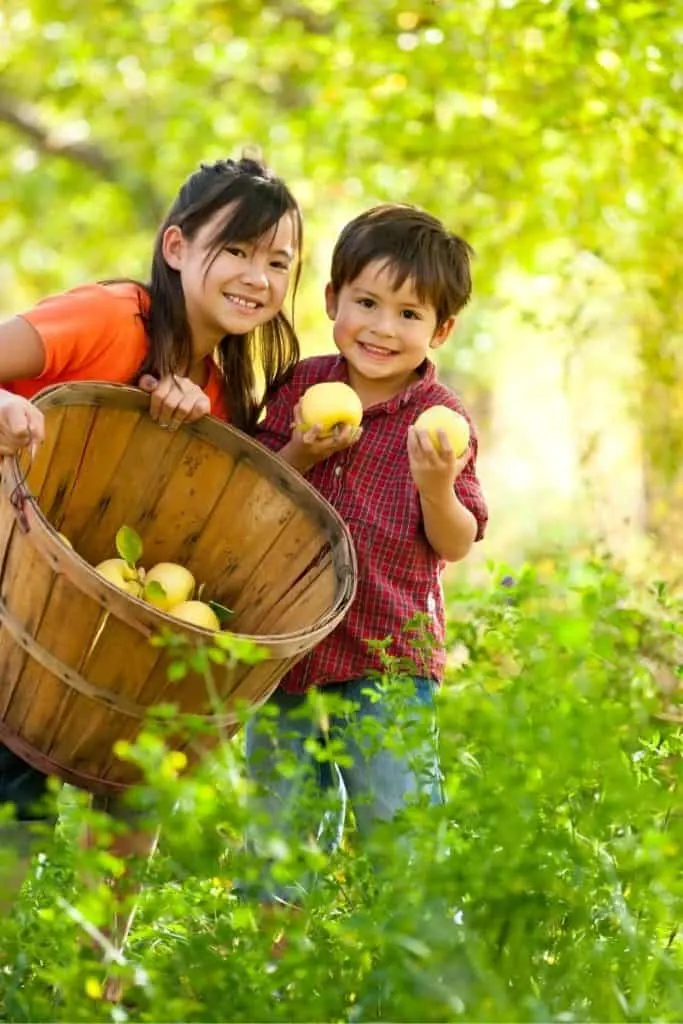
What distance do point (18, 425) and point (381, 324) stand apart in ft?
2.59

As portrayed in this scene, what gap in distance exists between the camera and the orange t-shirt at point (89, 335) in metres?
2.80

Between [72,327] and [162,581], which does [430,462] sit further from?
[72,327]

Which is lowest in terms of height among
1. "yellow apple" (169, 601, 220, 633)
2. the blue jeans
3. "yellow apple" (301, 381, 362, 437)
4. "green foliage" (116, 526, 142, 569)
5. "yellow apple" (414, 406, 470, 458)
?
the blue jeans

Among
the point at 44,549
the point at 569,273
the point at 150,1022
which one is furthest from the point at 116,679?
the point at 569,273

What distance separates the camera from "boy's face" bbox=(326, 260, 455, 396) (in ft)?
9.67

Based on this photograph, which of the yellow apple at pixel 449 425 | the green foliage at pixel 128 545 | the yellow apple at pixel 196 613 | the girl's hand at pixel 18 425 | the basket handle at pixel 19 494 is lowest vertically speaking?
the yellow apple at pixel 196 613

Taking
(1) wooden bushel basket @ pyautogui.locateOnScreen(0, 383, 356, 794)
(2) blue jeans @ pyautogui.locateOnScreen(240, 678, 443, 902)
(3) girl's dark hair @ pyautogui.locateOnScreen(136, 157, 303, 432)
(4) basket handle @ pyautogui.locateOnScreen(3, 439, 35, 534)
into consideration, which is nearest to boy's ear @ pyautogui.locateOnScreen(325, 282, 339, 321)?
(3) girl's dark hair @ pyautogui.locateOnScreen(136, 157, 303, 432)

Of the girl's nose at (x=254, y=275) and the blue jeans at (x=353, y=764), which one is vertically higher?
the girl's nose at (x=254, y=275)

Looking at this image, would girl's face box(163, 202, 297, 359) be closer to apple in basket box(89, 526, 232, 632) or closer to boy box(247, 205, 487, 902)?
boy box(247, 205, 487, 902)

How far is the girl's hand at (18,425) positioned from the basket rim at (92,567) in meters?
0.04

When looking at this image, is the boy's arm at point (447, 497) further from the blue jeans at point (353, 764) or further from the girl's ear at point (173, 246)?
the girl's ear at point (173, 246)

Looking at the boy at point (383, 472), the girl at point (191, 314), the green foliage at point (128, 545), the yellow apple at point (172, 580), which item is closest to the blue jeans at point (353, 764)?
the boy at point (383, 472)

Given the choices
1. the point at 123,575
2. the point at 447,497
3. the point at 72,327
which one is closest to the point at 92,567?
the point at 123,575

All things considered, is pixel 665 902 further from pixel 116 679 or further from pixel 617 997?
pixel 116 679
